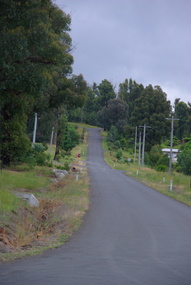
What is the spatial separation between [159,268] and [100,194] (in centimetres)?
1778

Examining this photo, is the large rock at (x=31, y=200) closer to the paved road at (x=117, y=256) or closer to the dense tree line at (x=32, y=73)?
the paved road at (x=117, y=256)

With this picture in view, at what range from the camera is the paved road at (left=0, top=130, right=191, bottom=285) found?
706 cm

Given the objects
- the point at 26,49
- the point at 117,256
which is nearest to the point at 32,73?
the point at 26,49

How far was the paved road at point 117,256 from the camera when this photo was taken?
7.06 metres

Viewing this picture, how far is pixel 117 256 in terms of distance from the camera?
9.24m

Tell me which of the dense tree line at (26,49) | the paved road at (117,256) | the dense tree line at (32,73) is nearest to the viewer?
the paved road at (117,256)

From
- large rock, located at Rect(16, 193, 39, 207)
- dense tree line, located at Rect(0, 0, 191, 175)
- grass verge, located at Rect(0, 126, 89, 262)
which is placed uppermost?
dense tree line, located at Rect(0, 0, 191, 175)

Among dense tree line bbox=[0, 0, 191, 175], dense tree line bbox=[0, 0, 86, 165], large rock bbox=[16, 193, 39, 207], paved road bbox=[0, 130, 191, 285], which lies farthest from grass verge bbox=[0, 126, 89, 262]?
dense tree line bbox=[0, 0, 191, 175]

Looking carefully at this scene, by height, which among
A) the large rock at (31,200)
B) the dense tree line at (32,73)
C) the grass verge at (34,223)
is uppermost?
the dense tree line at (32,73)

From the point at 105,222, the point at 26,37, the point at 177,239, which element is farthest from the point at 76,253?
the point at 26,37

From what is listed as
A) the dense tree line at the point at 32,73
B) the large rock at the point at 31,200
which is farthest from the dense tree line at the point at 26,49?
the large rock at the point at 31,200

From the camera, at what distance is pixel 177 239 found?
12219 mm

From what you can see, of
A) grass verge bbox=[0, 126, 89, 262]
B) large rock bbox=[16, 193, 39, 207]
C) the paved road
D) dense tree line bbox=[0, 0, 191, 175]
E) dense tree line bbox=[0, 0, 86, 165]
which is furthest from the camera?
dense tree line bbox=[0, 0, 191, 175]

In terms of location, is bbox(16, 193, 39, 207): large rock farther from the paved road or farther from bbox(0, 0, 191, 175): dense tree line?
bbox(0, 0, 191, 175): dense tree line
